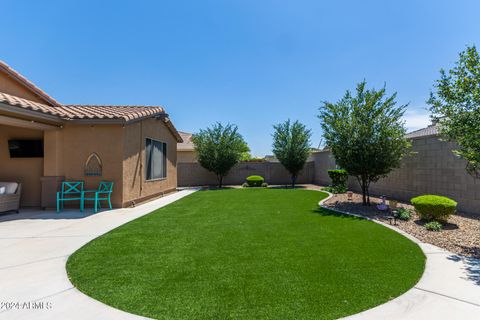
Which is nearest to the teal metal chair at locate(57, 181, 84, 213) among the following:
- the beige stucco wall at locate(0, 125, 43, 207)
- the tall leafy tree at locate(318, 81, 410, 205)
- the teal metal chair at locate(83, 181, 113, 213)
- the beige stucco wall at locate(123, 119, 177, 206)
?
the teal metal chair at locate(83, 181, 113, 213)

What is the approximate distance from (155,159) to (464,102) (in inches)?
465

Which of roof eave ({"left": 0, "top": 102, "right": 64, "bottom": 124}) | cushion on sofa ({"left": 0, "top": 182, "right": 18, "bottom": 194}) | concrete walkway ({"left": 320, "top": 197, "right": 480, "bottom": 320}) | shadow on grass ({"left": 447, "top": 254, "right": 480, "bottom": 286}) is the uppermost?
roof eave ({"left": 0, "top": 102, "right": 64, "bottom": 124})

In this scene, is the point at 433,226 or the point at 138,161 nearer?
the point at 433,226

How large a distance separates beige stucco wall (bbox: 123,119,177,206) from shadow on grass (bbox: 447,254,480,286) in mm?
9693

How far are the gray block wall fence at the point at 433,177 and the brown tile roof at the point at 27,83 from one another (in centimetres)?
1512

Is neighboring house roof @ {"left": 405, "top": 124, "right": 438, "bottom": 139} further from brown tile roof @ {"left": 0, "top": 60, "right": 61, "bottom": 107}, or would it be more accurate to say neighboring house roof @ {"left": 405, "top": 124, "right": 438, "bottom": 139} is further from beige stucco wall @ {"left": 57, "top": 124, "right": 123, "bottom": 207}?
brown tile roof @ {"left": 0, "top": 60, "right": 61, "bottom": 107}

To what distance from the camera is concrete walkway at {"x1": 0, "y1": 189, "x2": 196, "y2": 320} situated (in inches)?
105

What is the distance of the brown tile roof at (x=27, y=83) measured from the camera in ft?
29.2

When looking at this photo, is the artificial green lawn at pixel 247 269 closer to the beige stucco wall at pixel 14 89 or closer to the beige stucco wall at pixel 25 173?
the beige stucco wall at pixel 25 173

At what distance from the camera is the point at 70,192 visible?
28.9 ft

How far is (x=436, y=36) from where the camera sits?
8.66 m

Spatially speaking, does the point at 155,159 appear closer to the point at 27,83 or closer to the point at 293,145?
the point at 27,83

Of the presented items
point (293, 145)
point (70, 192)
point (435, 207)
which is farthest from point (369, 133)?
point (70, 192)

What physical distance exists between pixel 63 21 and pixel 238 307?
42.2 feet
